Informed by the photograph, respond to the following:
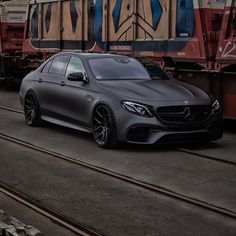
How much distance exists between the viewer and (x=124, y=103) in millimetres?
9141

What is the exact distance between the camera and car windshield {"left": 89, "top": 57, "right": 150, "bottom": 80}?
33.5ft

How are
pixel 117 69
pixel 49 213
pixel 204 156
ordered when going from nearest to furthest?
1. pixel 49 213
2. pixel 204 156
3. pixel 117 69

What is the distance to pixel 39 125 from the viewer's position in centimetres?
1182

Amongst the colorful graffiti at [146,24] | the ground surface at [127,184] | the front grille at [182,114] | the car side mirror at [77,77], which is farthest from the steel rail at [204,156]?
the colorful graffiti at [146,24]

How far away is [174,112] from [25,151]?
234cm

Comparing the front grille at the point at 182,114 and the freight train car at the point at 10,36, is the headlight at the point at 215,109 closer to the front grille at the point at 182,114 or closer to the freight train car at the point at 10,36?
the front grille at the point at 182,114

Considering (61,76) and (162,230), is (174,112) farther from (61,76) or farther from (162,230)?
(162,230)

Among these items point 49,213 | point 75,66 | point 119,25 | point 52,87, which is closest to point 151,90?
point 75,66

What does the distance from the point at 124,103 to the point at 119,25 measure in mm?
6255

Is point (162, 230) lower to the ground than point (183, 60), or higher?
lower

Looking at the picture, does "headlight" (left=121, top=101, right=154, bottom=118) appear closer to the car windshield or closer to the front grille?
the front grille

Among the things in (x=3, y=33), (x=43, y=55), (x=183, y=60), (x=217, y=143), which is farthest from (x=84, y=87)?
(x=3, y=33)

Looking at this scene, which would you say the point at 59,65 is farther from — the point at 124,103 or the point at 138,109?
the point at 138,109

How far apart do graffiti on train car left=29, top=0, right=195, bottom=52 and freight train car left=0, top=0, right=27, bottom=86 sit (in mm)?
3100
